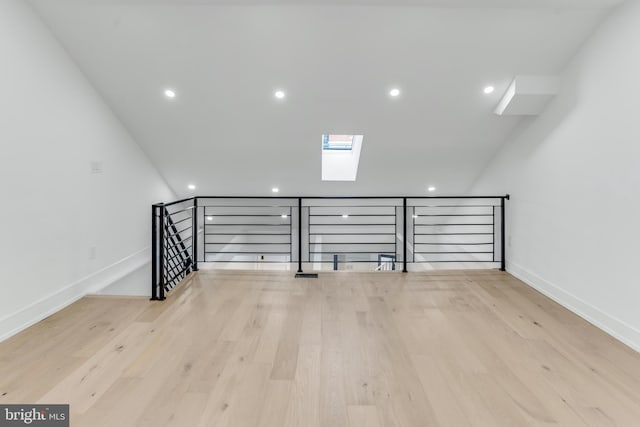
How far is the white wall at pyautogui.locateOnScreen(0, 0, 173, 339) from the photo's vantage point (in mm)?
2393

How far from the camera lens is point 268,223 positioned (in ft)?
21.9

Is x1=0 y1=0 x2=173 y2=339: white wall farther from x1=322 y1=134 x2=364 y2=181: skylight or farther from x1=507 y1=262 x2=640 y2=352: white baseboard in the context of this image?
x1=507 y1=262 x2=640 y2=352: white baseboard

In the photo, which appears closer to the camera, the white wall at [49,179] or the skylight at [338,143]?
the white wall at [49,179]

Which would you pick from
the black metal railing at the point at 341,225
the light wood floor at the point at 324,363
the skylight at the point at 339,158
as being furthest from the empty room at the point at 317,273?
the black metal railing at the point at 341,225

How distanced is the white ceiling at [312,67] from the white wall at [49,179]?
301mm

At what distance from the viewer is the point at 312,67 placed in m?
3.23

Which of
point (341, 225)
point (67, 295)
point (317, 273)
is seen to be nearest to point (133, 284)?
point (67, 295)

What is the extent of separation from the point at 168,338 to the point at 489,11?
346cm

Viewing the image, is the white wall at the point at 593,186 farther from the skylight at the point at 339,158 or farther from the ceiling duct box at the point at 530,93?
the skylight at the point at 339,158

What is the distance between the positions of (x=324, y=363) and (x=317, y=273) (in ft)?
5.94

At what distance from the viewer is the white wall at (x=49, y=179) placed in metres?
2.39

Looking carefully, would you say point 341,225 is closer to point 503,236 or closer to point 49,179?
point 503,236

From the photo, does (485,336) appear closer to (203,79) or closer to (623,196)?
(623,196)

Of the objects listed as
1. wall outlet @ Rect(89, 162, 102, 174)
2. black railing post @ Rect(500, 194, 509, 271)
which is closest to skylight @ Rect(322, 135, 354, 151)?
black railing post @ Rect(500, 194, 509, 271)
